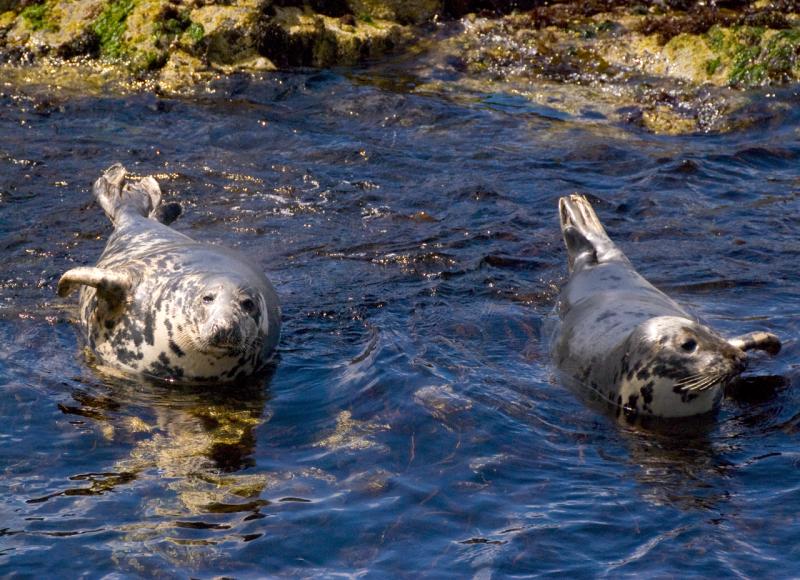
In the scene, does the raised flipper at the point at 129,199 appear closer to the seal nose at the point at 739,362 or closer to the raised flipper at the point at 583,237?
the raised flipper at the point at 583,237

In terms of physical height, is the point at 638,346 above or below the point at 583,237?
below

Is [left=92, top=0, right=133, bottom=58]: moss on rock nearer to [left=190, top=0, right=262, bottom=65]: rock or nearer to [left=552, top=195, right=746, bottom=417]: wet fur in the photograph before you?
[left=190, top=0, right=262, bottom=65]: rock

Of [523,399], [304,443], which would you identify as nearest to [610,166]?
[523,399]

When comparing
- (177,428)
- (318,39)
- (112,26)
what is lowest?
(177,428)

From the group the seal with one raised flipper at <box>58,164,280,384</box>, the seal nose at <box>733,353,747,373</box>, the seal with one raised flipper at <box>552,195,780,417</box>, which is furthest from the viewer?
the seal with one raised flipper at <box>58,164,280,384</box>

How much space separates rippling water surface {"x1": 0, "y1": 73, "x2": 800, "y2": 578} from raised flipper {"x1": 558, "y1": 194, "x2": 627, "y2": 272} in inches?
12.8

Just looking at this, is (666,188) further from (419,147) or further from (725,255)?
(419,147)

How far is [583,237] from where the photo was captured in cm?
822

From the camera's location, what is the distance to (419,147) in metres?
11.0

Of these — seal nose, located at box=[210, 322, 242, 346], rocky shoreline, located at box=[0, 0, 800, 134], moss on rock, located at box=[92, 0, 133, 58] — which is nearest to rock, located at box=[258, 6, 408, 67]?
rocky shoreline, located at box=[0, 0, 800, 134]

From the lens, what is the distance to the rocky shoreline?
12.3 meters

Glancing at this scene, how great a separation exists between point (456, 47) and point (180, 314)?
7775 millimetres

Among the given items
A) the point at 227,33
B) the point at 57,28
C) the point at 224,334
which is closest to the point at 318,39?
the point at 227,33

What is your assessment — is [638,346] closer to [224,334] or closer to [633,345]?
[633,345]
